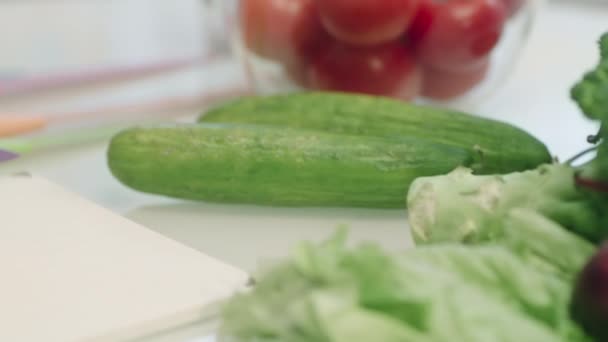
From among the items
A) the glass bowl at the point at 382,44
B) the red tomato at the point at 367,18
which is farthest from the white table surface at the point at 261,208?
the red tomato at the point at 367,18

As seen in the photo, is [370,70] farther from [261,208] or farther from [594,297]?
[594,297]

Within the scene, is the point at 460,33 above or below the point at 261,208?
above

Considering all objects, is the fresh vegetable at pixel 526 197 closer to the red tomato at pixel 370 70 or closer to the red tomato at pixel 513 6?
the red tomato at pixel 370 70

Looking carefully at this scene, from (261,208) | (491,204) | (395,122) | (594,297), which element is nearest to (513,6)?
(395,122)

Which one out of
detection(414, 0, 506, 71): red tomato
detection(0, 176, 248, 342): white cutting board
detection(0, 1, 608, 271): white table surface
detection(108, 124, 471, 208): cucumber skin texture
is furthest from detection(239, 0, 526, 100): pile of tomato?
detection(0, 176, 248, 342): white cutting board

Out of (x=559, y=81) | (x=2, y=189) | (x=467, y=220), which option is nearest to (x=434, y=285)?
(x=467, y=220)

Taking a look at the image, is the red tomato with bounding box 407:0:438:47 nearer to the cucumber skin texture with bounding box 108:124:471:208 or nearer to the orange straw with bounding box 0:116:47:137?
the cucumber skin texture with bounding box 108:124:471:208
